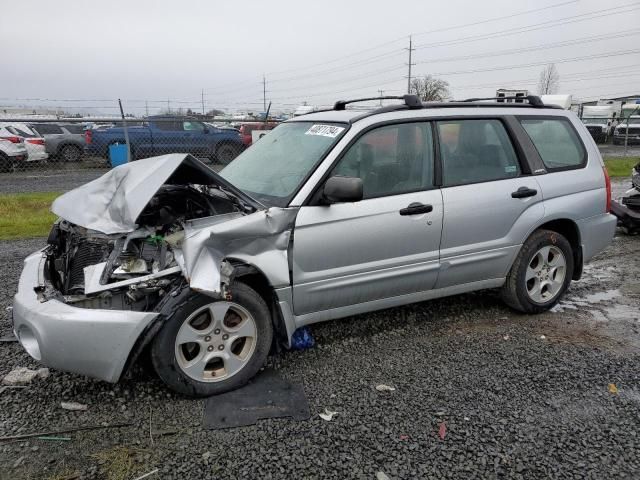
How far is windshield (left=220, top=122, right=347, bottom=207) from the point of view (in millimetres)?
3641

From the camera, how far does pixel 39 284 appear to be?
319 centimetres

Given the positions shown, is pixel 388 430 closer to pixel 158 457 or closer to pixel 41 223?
pixel 158 457

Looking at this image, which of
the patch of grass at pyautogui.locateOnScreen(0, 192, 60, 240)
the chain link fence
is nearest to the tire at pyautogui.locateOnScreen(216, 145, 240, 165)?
the chain link fence

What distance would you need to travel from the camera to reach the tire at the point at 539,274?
4445 millimetres

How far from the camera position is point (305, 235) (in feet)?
11.2

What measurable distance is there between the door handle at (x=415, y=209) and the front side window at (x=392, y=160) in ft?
0.43

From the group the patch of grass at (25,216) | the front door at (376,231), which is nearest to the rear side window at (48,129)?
the patch of grass at (25,216)

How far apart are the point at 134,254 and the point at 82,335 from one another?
0.59 metres

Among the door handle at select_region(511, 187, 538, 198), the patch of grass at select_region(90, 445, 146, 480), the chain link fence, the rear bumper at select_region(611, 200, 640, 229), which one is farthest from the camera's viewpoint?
the chain link fence

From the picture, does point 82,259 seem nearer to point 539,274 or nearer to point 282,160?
point 282,160

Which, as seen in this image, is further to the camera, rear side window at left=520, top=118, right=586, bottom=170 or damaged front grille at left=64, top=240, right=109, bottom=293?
rear side window at left=520, top=118, right=586, bottom=170

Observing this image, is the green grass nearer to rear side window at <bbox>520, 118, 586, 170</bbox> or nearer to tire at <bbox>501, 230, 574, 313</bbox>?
rear side window at <bbox>520, 118, 586, 170</bbox>

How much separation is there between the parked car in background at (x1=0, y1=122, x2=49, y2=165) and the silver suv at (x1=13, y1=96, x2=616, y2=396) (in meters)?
14.2

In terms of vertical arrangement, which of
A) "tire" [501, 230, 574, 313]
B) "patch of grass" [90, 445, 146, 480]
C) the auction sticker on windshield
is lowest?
"patch of grass" [90, 445, 146, 480]
